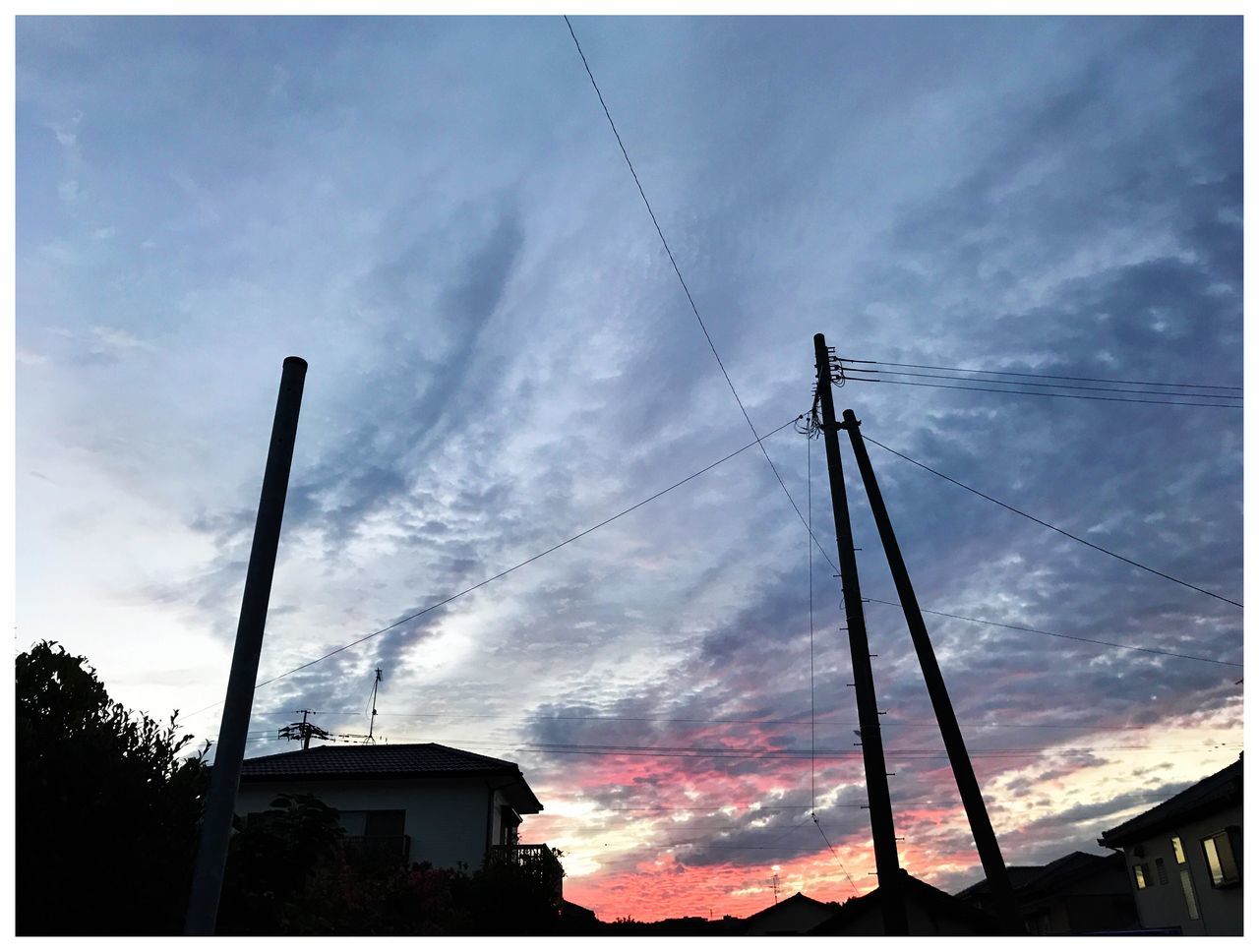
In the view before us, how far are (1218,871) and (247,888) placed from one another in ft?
91.6

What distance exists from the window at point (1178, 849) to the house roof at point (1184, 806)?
0.45m

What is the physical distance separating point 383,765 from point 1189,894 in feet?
91.5

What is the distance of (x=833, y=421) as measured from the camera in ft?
52.1

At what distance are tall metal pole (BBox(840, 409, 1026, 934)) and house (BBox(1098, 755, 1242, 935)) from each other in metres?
16.3

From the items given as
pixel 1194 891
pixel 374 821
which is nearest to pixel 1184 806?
pixel 1194 891

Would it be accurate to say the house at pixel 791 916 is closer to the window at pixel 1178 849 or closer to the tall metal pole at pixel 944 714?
the window at pixel 1178 849

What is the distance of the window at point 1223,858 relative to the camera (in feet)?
80.0

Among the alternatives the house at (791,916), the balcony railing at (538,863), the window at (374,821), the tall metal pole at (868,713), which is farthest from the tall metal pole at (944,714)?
the house at (791,916)

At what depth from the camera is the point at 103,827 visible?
8242 millimetres

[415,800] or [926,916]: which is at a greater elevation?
[415,800]

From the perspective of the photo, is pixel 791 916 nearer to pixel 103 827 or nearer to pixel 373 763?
pixel 373 763

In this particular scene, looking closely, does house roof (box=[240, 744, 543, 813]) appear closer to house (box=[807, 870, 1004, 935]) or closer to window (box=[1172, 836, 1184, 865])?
house (box=[807, 870, 1004, 935])
